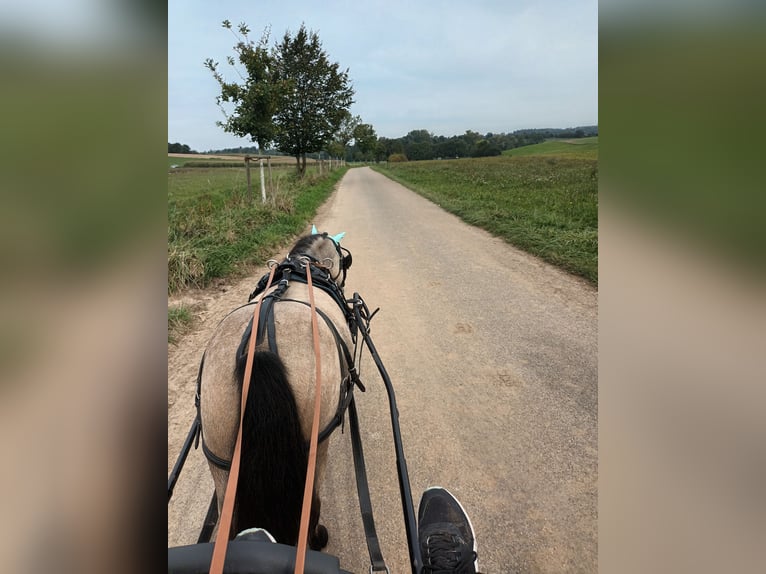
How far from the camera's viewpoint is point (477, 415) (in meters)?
3.13

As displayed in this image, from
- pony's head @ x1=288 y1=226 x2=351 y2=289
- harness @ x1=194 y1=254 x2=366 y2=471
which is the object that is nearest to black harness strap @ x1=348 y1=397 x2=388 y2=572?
harness @ x1=194 y1=254 x2=366 y2=471

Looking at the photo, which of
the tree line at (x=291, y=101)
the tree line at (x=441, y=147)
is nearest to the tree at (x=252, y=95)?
the tree line at (x=291, y=101)

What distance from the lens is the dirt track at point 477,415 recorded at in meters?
2.24

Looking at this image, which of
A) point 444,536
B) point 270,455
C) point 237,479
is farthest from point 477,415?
point 237,479

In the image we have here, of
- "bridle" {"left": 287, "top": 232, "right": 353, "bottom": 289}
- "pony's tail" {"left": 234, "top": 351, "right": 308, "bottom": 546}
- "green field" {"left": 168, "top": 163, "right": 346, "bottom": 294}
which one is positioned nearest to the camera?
"pony's tail" {"left": 234, "top": 351, "right": 308, "bottom": 546}

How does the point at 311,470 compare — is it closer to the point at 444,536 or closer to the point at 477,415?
the point at 444,536

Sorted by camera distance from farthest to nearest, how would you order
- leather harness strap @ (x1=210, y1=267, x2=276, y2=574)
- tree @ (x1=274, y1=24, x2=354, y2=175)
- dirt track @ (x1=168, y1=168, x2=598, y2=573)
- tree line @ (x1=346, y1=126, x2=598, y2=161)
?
tree line @ (x1=346, y1=126, x2=598, y2=161), tree @ (x1=274, y1=24, x2=354, y2=175), dirt track @ (x1=168, y1=168, x2=598, y2=573), leather harness strap @ (x1=210, y1=267, x2=276, y2=574)

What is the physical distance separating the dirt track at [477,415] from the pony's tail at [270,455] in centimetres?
68

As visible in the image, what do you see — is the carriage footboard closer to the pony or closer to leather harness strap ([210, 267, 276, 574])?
leather harness strap ([210, 267, 276, 574])

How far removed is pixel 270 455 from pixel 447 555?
91 centimetres

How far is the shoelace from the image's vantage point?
5.90 feet

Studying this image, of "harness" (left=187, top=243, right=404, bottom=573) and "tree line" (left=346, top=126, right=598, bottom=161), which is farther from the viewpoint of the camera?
"tree line" (left=346, top=126, right=598, bottom=161)
